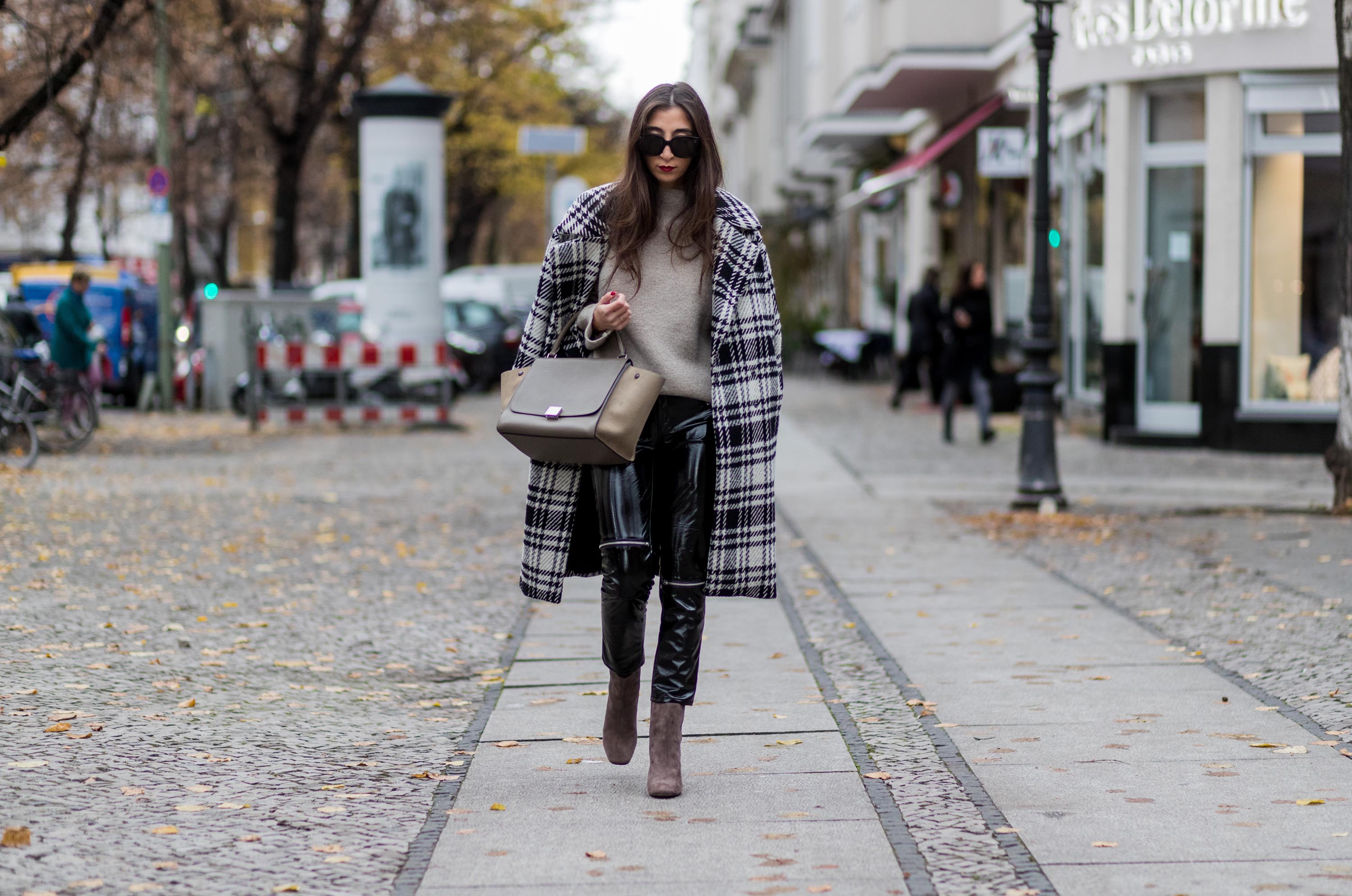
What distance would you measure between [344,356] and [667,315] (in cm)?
1588

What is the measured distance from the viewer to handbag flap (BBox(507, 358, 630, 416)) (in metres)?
4.62

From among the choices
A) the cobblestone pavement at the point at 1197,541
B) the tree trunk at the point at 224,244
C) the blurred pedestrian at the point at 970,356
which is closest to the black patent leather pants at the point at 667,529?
the cobblestone pavement at the point at 1197,541

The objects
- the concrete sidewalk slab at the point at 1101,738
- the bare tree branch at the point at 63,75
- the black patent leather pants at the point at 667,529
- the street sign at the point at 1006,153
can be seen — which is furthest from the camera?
the street sign at the point at 1006,153

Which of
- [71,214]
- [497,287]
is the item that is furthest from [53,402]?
[71,214]

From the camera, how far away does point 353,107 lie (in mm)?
22125

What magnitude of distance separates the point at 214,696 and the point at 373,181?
1616 cm

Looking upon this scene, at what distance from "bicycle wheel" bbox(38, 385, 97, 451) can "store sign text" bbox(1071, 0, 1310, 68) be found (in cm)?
1045

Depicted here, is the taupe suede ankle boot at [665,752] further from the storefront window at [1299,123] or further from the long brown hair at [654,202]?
the storefront window at [1299,123]

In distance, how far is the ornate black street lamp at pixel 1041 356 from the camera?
1181 centimetres

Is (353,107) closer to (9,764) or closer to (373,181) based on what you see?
(373,181)

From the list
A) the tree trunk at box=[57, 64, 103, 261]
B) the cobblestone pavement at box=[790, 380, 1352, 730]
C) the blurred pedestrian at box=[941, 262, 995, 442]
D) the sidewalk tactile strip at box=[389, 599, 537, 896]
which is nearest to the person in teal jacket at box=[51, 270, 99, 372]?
the tree trunk at box=[57, 64, 103, 261]

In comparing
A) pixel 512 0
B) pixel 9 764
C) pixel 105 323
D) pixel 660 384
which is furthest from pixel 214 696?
pixel 512 0

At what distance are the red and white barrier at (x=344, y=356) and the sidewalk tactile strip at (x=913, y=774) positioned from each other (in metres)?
12.9

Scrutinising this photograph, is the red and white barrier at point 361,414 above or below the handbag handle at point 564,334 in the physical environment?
below
